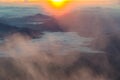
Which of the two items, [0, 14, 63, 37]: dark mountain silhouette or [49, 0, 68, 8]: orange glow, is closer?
[0, 14, 63, 37]: dark mountain silhouette

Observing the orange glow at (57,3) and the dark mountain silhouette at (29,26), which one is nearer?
the dark mountain silhouette at (29,26)

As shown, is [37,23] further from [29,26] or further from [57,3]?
[57,3]

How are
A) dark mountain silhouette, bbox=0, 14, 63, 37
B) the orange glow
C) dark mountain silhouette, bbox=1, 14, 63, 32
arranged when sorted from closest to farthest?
dark mountain silhouette, bbox=0, 14, 63, 37 → dark mountain silhouette, bbox=1, 14, 63, 32 → the orange glow

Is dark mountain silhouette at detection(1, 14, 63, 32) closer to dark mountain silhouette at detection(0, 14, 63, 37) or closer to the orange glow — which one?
dark mountain silhouette at detection(0, 14, 63, 37)

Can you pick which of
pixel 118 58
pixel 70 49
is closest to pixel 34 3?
pixel 70 49

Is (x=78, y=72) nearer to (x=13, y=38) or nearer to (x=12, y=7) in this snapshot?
(x=13, y=38)

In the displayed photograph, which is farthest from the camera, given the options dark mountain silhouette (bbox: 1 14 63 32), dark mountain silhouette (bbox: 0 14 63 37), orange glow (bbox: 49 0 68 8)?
orange glow (bbox: 49 0 68 8)

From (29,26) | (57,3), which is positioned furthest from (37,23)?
(57,3)

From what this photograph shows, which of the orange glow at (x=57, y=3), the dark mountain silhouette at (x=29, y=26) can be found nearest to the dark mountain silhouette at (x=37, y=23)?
the dark mountain silhouette at (x=29, y=26)

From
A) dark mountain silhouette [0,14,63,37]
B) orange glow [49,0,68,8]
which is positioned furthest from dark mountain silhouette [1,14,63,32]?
orange glow [49,0,68,8]

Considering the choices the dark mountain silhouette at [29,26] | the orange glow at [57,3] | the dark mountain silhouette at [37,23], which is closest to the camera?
the dark mountain silhouette at [29,26]

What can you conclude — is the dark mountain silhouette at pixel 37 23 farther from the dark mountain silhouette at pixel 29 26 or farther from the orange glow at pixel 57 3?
the orange glow at pixel 57 3

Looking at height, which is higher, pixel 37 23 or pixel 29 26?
pixel 29 26
